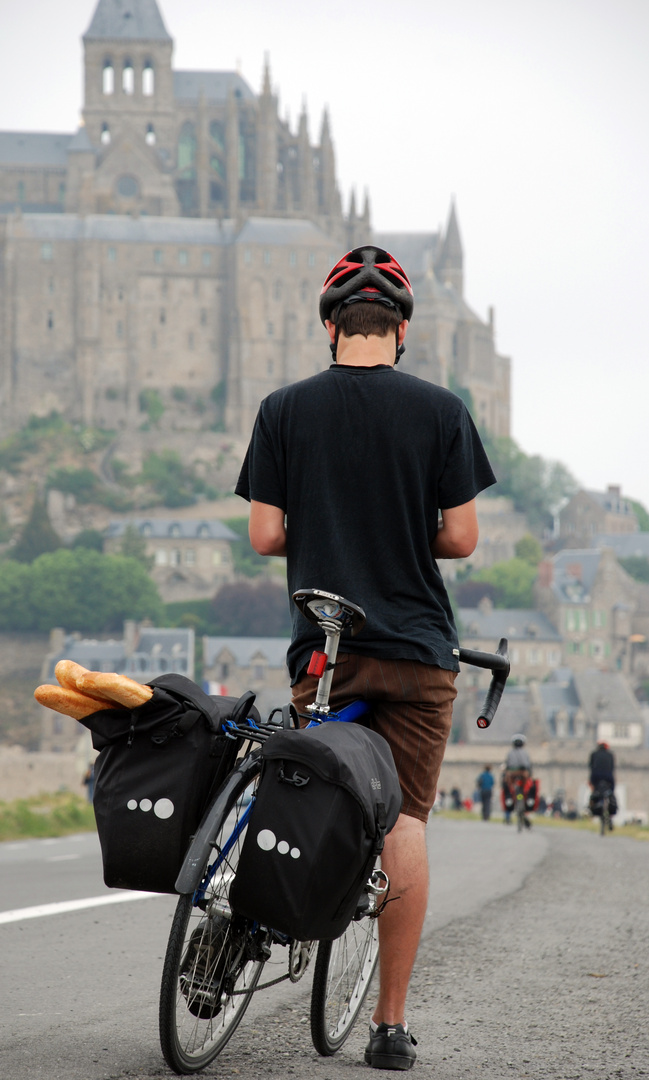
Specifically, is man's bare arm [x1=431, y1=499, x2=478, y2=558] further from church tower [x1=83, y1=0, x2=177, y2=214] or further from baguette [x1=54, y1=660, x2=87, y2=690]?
church tower [x1=83, y1=0, x2=177, y2=214]

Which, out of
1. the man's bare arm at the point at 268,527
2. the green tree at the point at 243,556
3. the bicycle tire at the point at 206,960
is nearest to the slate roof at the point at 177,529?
the green tree at the point at 243,556

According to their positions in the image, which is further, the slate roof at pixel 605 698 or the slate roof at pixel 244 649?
the slate roof at pixel 244 649

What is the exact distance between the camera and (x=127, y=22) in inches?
4109

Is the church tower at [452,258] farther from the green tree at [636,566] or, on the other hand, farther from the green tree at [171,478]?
the green tree at [171,478]

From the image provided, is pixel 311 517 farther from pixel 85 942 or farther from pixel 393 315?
pixel 85 942

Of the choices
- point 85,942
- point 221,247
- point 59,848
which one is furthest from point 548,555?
point 85,942

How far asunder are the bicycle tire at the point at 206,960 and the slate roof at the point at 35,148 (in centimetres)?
10400

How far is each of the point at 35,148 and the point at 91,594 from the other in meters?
34.9

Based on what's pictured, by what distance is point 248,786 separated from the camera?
133 inches

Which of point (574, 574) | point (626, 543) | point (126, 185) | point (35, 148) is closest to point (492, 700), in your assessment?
point (574, 574)

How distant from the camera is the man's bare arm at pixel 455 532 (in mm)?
3748

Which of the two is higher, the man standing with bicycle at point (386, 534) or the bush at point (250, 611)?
the man standing with bicycle at point (386, 534)

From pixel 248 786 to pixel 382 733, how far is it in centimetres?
39

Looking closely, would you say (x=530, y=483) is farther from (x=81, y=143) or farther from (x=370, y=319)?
(x=370, y=319)
